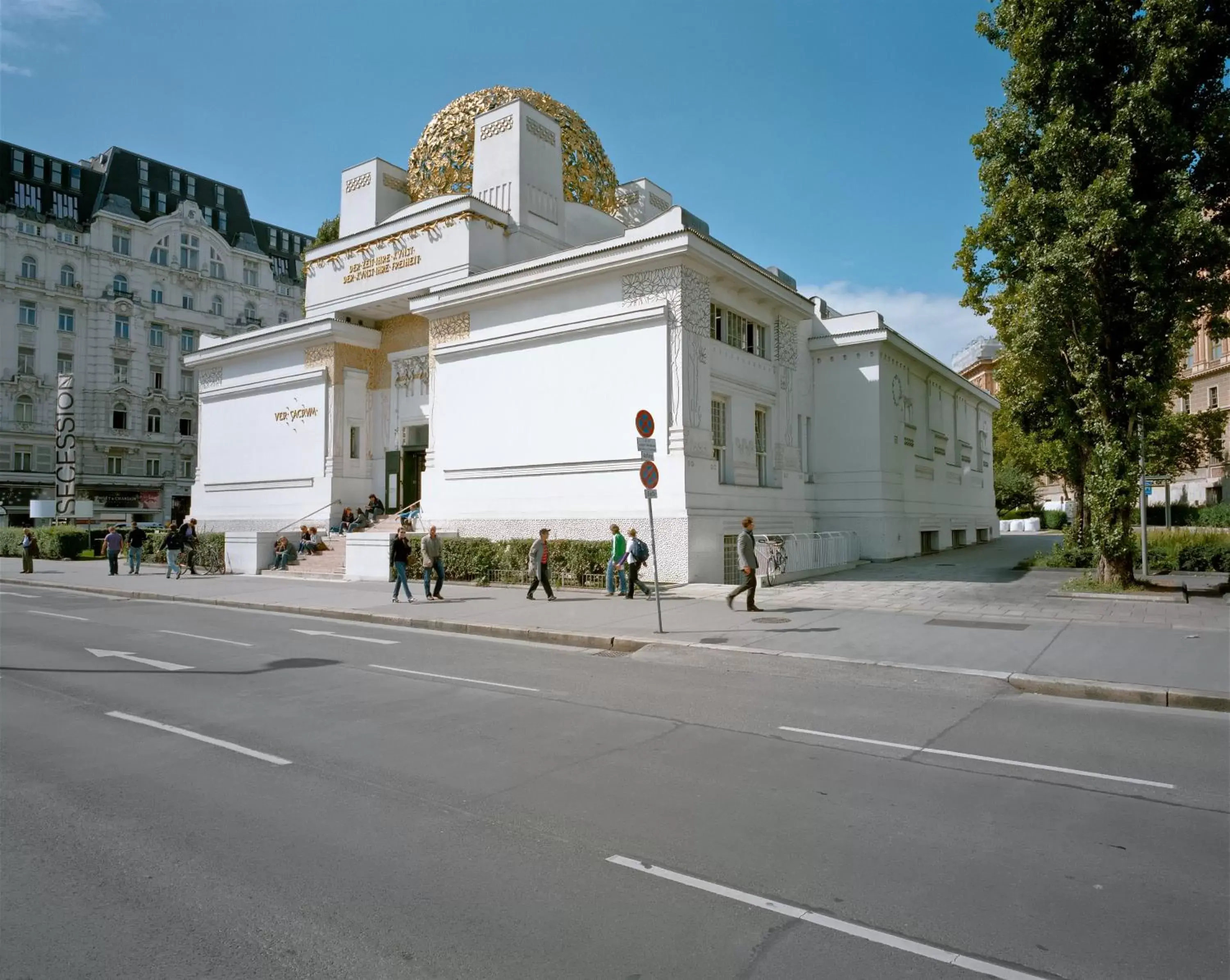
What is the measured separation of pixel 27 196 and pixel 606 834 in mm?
63819

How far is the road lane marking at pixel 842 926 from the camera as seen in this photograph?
3.21m

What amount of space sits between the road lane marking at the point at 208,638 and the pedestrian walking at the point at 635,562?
7647mm

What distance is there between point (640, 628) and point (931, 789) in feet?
25.0

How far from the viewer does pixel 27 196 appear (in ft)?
168

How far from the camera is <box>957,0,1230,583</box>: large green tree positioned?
1438cm

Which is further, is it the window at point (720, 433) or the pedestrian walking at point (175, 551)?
→ the pedestrian walking at point (175, 551)

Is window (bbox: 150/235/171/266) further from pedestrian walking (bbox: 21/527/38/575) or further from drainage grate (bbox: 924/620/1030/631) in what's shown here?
drainage grate (bbox: 924/620/1030/631)

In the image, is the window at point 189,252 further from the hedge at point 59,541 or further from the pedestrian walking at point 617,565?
the pedestrian walking at point 617,565

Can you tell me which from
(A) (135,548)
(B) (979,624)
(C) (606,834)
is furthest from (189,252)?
(C) (606,834)

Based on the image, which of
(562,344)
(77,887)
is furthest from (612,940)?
(562,344)

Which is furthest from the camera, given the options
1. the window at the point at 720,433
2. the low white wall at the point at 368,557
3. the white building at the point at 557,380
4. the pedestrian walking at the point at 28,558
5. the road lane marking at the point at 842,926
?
the pedestrian walking at the point at 28,558

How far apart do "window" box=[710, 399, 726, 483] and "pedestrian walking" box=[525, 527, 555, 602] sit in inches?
241

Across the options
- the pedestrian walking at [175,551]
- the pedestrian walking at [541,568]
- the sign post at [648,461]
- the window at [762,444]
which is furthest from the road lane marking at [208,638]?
the window at [762,444]

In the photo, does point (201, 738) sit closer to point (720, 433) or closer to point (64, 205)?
point (720, 433)
